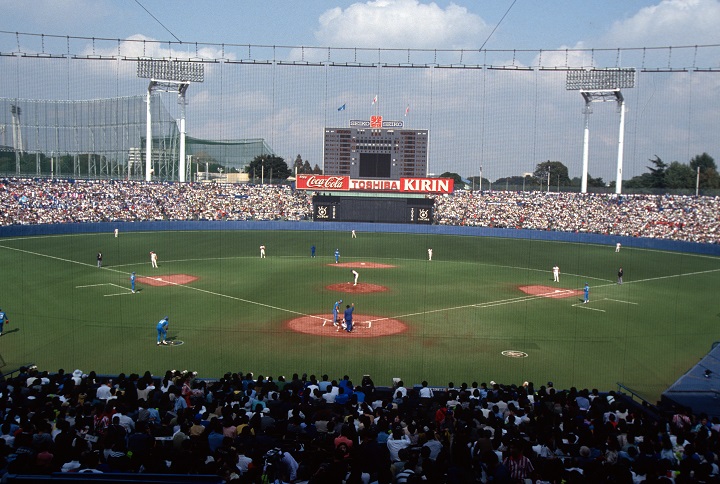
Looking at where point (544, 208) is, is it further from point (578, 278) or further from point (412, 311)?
point (412, 311)

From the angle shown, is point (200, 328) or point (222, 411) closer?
point (222, 411)

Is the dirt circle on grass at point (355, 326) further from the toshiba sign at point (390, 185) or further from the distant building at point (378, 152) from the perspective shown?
the distant building at point (378, 152)

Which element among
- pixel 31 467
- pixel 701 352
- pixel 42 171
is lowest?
pixel 701 352

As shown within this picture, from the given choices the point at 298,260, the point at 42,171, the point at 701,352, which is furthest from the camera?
the point at 42,171

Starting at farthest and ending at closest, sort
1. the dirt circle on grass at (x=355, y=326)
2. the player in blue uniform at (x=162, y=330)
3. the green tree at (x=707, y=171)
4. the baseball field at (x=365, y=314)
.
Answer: the green tree at (x=707, y=171) → the dirt circle on grass at (x=355, y=326) → the player in blue uniform at (x=162, y=330) → the baseball field at (x=365, y=314)

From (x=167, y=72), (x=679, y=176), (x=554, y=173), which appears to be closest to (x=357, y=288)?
(x=167, y=72)

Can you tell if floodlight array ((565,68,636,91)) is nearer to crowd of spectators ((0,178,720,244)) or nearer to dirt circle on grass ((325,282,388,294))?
crowd of spectators ((0,178,720,244))

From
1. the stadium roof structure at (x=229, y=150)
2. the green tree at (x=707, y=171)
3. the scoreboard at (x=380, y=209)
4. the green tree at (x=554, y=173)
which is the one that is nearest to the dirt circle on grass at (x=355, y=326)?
the scoreboard at (x=380, y=209)

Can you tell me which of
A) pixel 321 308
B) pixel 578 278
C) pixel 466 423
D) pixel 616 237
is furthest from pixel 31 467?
pixel 616 237
